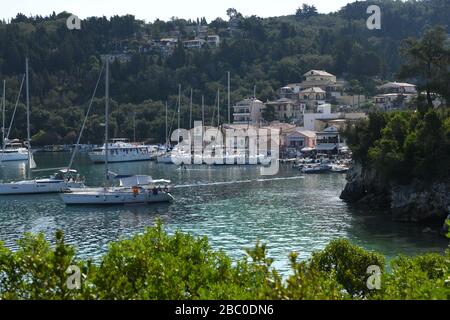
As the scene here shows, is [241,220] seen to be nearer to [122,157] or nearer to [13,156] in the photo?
[122,157]

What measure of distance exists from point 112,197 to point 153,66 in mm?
84673

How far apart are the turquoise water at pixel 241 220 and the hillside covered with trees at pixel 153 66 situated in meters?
56.5

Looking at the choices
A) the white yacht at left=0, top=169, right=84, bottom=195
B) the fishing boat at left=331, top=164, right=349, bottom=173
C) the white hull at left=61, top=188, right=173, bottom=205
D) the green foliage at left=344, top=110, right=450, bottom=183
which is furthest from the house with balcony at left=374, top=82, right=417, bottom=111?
A: the white hull at left=61, top=188, right=173, bottom=205

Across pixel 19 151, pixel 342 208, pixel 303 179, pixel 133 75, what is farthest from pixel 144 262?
pixel 133 75

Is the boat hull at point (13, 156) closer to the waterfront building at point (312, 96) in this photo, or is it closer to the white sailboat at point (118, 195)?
the waterfront building at point (312, 96)

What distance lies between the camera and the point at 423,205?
40188 millimetres

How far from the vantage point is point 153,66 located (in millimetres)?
132125

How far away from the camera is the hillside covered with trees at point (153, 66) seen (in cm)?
12075

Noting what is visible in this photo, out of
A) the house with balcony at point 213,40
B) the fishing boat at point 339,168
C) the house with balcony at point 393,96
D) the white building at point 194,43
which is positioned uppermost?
the house with balcony at point 213,40

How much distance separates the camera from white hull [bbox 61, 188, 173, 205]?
163 ft

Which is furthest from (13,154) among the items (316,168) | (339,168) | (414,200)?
(414,200)

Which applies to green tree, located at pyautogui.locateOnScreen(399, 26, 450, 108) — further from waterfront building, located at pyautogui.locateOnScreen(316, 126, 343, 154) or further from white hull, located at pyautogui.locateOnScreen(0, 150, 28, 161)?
white hull, located at pyautogui.locateOnScreen(0, 150, 28, 161)

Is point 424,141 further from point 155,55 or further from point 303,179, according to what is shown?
point 155,55

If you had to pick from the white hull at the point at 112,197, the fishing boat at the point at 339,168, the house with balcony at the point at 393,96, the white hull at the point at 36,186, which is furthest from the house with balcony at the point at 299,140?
the white hull at the point at 112,197
